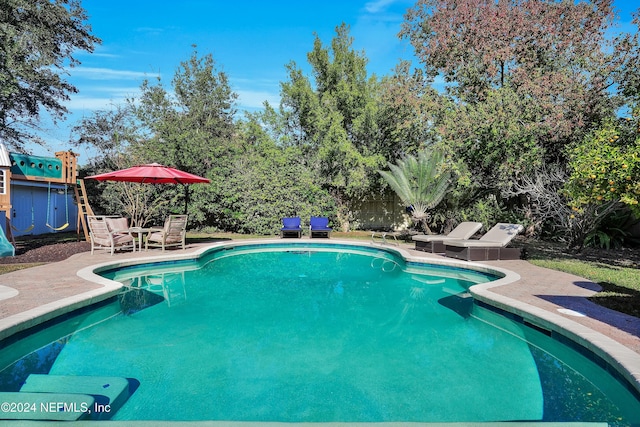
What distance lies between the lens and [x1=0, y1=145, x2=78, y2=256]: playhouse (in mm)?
9461

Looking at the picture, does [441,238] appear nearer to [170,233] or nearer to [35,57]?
[170,233]

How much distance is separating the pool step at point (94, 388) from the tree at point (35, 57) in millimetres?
12423

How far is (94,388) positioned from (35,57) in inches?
613

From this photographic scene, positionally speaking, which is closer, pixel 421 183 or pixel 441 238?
pixel 441 238

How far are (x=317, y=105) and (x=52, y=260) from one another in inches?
487

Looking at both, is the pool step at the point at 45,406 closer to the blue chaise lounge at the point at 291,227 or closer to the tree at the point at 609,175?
the tree at the point at 609,175

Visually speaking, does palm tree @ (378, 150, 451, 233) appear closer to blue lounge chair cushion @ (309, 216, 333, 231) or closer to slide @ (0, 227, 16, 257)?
blue lounge chair cushion @ (309, 216, 333, 231)

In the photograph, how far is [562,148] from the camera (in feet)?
38.5

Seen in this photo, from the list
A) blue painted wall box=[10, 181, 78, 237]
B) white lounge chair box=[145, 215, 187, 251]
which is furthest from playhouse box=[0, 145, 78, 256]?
white lounge chair box=[145, 215, 187, 251]

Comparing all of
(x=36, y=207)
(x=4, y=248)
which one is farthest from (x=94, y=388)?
(x=36, y=207)

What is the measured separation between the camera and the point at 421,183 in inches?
574

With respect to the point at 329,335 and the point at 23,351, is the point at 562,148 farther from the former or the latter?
the point at 23,351

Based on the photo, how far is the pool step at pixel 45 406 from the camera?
2.63 meters

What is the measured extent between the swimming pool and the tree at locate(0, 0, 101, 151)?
1063 cm
